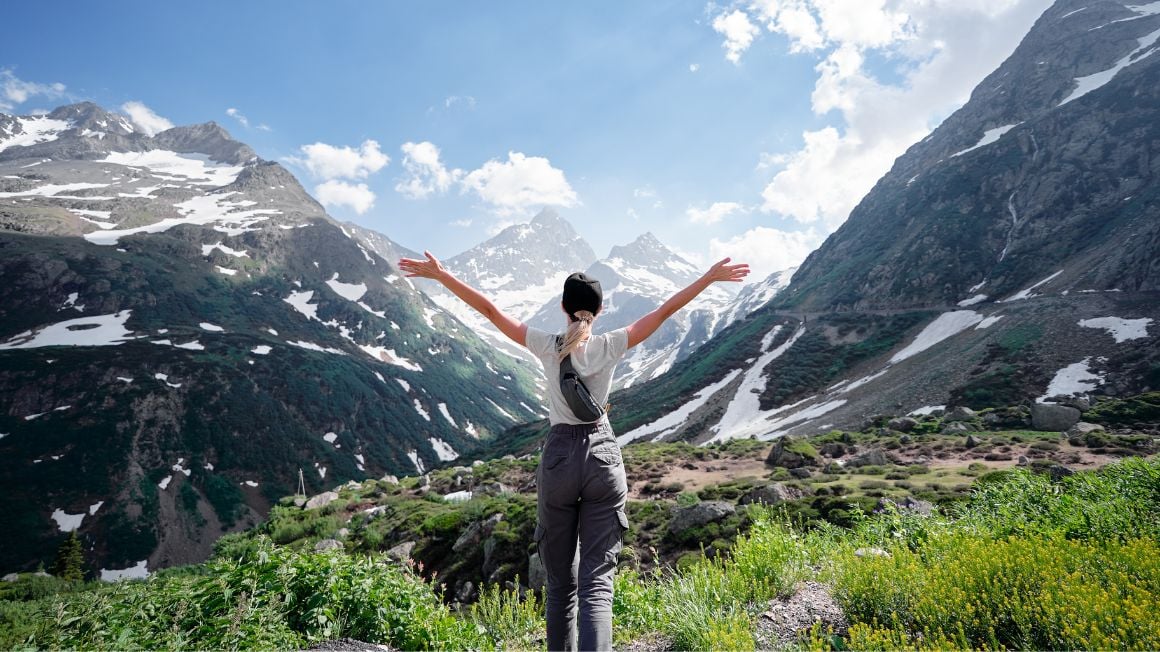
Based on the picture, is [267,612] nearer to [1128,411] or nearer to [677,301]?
[677,301]

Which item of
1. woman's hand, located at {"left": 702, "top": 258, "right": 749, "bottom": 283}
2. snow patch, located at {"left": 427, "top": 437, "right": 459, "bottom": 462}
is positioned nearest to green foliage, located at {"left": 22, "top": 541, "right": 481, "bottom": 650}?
woman's hand, located at {"left": 702, "top": 258, "right": 749, "bottom": 283}

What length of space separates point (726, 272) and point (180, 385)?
113947 millimetres

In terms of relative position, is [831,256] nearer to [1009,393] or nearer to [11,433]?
[1009,393]

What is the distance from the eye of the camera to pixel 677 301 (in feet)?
13.6

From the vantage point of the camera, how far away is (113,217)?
559 ft

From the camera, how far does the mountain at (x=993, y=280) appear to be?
1978 inches

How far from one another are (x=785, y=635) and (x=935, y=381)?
200ft

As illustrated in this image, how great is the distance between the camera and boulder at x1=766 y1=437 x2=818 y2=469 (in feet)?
98.6

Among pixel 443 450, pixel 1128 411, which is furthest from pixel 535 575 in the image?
pixel 443 450

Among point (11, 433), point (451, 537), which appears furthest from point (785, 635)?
point (11, 433)

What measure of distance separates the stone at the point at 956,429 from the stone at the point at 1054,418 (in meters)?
3.62

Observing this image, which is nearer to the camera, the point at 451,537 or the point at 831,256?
the point at 451,537

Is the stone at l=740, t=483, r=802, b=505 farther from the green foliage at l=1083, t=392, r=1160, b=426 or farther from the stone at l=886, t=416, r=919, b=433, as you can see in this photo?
the green foliage at l=1083, t=392, r=1160, b=426

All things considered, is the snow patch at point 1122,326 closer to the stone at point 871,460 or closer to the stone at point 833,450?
the stone at point 833,450
